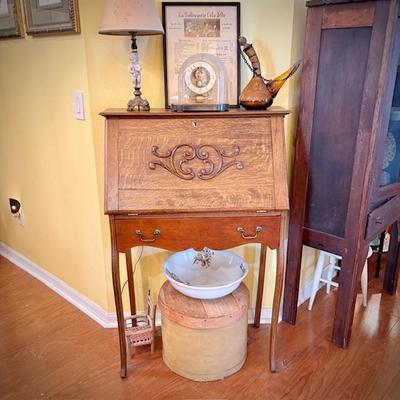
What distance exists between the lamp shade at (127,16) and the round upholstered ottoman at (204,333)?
1085mm

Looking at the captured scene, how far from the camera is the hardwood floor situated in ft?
5.49

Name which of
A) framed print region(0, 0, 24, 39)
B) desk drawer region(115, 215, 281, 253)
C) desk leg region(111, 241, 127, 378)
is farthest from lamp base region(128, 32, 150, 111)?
framed print region(0, 0, 24, 39)

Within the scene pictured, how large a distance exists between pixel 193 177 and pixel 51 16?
0.99m

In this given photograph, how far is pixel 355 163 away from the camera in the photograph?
65.3 inches

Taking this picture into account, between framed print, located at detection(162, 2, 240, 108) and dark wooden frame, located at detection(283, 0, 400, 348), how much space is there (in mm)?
311

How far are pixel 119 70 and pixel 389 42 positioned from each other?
42.1 inches

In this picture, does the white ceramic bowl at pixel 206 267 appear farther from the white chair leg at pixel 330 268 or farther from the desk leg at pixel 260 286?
the white chair leg at pixel 330 268

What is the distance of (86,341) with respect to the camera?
198 centimetres

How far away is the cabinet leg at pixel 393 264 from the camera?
230 centimetres

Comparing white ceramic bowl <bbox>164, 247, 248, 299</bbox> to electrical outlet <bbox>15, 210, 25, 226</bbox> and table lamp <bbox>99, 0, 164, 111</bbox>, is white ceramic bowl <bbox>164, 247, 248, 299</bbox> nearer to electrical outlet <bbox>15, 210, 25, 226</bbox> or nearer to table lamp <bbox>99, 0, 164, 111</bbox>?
table lamp <bbox>99, 0, 164, 111</bbox>

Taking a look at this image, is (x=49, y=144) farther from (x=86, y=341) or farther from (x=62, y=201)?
(x=86, y=341)

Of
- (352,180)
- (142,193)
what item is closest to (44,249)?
(142,193)

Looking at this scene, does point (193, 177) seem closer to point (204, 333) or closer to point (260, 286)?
point (204, 333)

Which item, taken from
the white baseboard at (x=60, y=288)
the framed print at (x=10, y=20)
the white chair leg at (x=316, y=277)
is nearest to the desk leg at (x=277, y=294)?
the white chair leg at (x=316, y=277)
